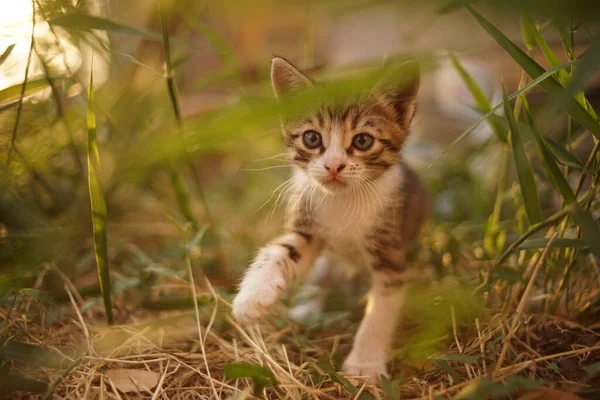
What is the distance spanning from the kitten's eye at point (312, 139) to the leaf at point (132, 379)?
2.20ft

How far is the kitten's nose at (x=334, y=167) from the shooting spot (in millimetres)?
1142

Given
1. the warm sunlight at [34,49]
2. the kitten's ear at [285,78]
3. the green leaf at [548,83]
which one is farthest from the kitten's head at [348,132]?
the warm sunlight at [34,49]

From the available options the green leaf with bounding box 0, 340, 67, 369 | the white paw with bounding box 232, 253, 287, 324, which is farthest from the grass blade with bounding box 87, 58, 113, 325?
the white paw with bounding box 232, 253, 287, 324

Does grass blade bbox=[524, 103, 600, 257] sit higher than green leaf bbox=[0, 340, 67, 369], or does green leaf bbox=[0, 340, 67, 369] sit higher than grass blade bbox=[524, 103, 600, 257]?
grass blade bbox=[524, 103, 600, 257]

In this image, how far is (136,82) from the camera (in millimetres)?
1776

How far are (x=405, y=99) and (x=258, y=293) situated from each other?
64 cm

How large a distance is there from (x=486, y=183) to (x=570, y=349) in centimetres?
107

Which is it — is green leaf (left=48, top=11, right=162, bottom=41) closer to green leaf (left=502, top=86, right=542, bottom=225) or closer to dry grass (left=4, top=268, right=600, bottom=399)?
dry grass (left=4, top=268, right=600, bottom=399)

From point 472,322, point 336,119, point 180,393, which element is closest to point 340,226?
point 336,119

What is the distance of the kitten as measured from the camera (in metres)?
1.18

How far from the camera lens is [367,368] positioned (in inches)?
45.1

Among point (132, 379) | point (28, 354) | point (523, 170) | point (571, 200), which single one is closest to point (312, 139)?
point (523, 170)

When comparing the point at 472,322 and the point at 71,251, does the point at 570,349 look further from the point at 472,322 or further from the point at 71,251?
the point at 71,251

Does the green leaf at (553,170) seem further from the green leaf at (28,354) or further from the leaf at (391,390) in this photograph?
the green leaf at (28,354)
